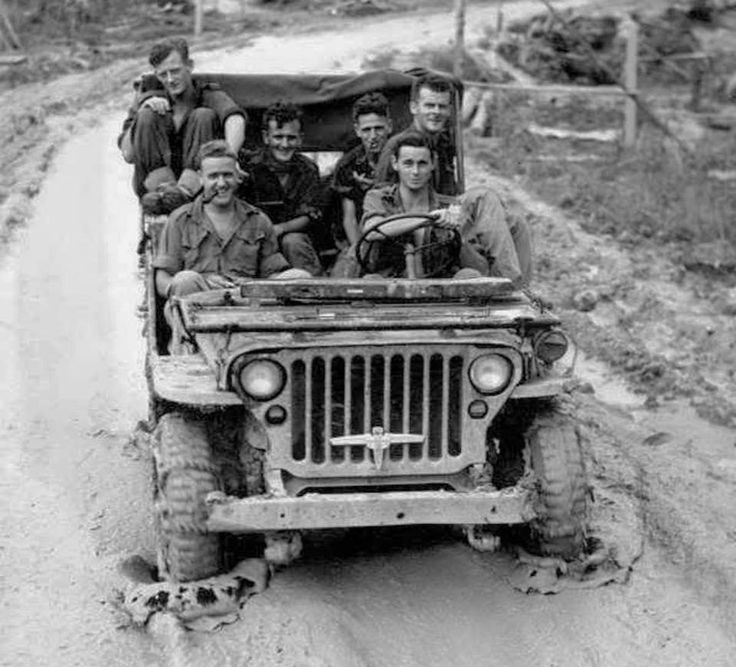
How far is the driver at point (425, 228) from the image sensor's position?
6.94m

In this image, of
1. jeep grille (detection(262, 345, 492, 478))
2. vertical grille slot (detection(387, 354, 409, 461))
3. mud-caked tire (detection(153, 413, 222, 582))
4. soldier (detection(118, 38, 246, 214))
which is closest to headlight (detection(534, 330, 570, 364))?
jeep grille (detection(262, 345, 492, 478))

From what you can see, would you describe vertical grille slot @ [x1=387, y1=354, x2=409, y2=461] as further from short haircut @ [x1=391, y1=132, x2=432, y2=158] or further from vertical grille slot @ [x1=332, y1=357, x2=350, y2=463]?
short haircut @ [x1=391, y1=132, x2=432, y2=158]

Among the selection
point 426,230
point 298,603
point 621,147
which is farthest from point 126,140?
point 621,147

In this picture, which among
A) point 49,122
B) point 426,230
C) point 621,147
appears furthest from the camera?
point 49,122

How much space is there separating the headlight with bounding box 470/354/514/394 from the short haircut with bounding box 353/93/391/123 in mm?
3020

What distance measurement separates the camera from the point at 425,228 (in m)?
7.01

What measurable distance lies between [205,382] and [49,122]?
14.4 meters

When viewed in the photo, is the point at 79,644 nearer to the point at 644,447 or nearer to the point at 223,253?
the point at 223,253

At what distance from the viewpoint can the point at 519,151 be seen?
18.0 metres

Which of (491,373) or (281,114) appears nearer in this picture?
(491,373)

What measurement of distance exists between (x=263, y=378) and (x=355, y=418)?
42cm

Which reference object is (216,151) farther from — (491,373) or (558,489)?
(558,489)

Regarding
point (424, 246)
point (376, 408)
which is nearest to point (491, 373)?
point (376, 408)

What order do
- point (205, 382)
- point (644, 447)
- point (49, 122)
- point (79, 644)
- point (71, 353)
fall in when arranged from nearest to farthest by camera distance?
point (79, 644)
point (205, 382)
point (644, 447)
point (71, 353)
point (49, 122)
